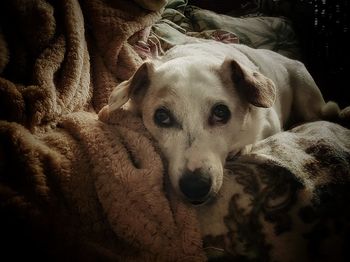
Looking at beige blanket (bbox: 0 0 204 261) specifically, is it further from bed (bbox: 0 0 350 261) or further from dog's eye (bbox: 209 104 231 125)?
dog's eye (bbox: 209 104 231 125)

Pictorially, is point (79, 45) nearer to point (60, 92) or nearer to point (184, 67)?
point (60, 92)

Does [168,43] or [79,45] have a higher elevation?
[79,45]

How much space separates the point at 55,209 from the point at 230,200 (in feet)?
1.36

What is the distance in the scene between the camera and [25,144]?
29.5 inches

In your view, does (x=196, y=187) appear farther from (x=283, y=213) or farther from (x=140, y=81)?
(x=140, y=81)

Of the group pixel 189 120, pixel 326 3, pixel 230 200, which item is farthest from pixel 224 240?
pixel 326 3

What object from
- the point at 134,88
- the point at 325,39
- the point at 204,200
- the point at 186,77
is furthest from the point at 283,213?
the point at 325,39

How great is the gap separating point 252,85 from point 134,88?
1.27ft

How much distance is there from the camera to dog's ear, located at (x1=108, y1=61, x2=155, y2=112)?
1.01m

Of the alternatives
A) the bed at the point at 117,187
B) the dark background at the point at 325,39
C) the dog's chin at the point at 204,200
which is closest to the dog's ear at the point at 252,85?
the bed at the point at 117,187

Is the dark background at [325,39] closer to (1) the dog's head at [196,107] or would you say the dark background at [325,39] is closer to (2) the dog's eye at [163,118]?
(1) the dog's head at [196,107]

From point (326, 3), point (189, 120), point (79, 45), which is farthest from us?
point (326, 3)

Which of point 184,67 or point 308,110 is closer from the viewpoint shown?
point 184,67

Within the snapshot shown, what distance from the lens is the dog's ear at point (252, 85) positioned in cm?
104
